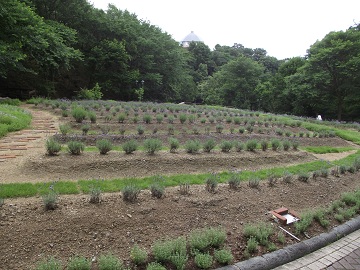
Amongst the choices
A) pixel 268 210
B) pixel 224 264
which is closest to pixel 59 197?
pixel 224 264

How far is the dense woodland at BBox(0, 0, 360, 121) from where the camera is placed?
1638 cm

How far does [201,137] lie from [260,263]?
265 inches

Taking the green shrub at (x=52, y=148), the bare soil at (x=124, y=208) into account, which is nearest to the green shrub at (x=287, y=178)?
the bare soil at (x=124, y=208)

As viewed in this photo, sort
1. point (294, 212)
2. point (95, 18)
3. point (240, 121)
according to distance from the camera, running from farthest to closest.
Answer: point (95, 18)
point (240, 121)
point (294, 212)

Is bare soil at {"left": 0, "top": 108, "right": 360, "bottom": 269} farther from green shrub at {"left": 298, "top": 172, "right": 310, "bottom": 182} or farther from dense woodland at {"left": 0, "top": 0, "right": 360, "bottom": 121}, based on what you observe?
dense woodland at {"left": 0, "top": 0, "right": 360, "bottom": 121}

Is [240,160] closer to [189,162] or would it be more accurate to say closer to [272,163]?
[272,163]

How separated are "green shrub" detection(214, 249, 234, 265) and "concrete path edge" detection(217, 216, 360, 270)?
0.25 ft

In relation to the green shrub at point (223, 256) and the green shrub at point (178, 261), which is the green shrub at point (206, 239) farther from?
the green shrub at point (178, 261)

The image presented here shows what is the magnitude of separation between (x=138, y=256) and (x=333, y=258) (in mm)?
3111

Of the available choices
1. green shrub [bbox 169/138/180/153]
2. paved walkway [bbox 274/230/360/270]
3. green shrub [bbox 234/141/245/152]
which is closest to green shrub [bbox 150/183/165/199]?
paved walkway [bbox 274/230/360/270]

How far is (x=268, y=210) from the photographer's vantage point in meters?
5.21

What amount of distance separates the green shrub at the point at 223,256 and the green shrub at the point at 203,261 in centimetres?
15

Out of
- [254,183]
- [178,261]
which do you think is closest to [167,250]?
[178,261]

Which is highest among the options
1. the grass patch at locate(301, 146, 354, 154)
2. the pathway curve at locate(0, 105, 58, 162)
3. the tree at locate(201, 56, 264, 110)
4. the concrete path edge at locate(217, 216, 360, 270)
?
the tree at locate(201, 56, 264, 110)
